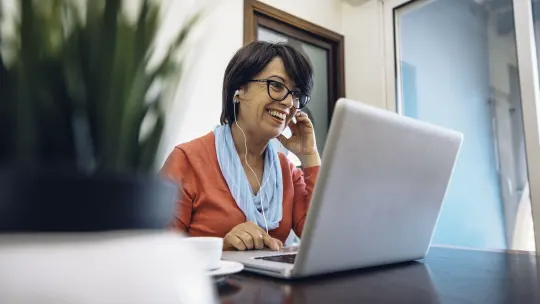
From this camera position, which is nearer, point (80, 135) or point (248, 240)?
point (80, 135)

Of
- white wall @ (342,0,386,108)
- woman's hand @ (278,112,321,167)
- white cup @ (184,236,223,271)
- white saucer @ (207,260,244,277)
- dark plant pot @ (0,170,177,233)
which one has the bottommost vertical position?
white saucer @ (207,260,244,277)

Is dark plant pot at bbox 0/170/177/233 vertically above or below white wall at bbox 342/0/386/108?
below

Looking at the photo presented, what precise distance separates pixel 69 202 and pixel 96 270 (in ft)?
0.11

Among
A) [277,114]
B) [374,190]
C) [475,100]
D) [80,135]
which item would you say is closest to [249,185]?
[277,114]

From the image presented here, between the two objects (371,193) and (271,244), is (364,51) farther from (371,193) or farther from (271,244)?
(371,193)

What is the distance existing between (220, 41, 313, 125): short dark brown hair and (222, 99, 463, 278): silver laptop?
2.37ft

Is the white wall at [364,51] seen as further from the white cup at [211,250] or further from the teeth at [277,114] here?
the white cup at [211,250]

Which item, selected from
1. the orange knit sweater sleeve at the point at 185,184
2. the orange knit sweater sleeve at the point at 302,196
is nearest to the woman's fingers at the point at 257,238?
the orange knit sweater sleeve at the point at 185,184

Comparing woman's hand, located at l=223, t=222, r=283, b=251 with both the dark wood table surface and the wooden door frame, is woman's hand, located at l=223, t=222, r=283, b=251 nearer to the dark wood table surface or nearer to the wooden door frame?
the dark wood table surface

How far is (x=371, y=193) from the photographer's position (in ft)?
2.03

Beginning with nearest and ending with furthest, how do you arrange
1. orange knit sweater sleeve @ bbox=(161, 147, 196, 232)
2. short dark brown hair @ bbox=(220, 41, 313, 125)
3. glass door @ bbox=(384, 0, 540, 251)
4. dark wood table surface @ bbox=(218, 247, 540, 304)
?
dark wood table surface @ bbox=(218, 247, 540, 304) → orange knit sweater sleeve @ bbox=(161, 147, 196, 232) → short dark brown hair @ bbox=(220, 41, 313, 125) → glass door @ bbox=(384, 0, 540, 251)

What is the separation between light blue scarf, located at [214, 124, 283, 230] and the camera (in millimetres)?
1262

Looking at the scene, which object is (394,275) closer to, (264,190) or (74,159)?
(74,159)

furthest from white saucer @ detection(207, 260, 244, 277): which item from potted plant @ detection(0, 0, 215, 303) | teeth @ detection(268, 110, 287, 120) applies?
teeth @ detection(268, 110, 287, 120)
